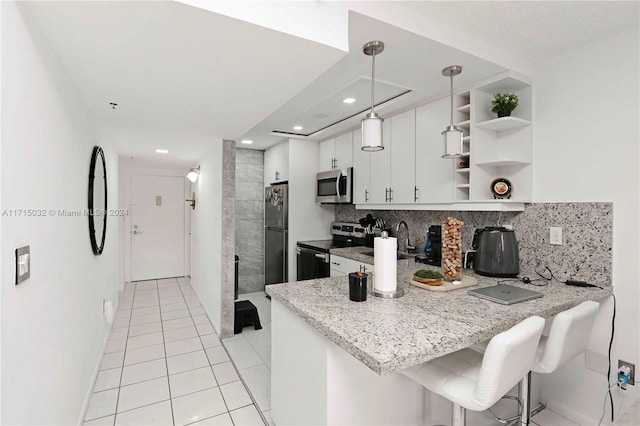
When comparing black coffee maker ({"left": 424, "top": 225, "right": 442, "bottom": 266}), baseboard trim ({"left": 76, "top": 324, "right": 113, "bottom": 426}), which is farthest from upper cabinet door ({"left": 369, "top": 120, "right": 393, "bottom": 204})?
baseboard trim ({"left": 76, "top": 324, "right": 113, "bottom": 426})

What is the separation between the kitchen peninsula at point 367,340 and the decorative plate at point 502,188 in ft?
2.39

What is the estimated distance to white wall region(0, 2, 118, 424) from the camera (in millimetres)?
1030

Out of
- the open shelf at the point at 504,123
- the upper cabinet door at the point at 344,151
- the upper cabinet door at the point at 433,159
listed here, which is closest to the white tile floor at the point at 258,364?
the upper cabinet door at the point at 433,159

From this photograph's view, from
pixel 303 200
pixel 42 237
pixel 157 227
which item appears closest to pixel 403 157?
pixel 303 200

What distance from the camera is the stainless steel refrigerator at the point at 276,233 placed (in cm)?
419

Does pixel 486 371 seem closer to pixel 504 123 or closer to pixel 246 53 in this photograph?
pixel 246 53

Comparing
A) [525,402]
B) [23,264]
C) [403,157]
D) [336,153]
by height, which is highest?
[336,153]

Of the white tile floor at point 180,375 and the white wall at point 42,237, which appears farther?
the white tile floor at point 180,375

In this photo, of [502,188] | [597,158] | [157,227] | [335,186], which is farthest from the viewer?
[157,227]

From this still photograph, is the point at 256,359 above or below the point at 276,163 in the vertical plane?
below

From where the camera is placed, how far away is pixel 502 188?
7.48 feet

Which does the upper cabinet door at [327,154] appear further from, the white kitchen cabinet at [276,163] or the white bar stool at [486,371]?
the white bar stool at [486,371]

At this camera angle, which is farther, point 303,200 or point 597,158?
point 303,200

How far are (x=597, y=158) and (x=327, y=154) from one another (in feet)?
9.17
